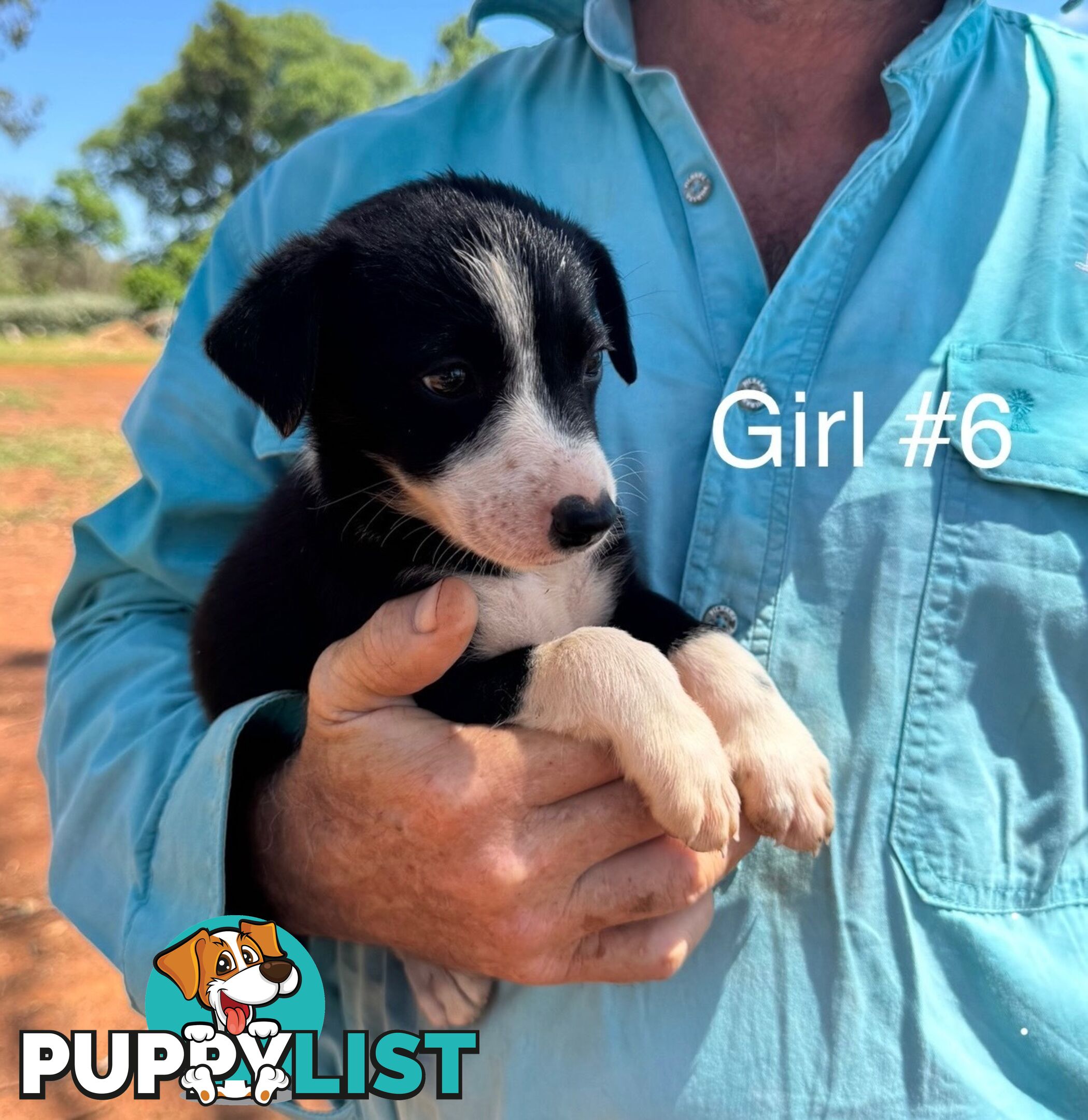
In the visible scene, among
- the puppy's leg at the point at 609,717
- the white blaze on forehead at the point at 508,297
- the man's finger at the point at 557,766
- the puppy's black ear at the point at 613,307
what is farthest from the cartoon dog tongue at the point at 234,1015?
the puppy's black ear at the point at 613,307

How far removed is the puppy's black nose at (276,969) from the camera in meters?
1.92

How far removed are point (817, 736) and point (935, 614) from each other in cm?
30

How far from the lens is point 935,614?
173 cm

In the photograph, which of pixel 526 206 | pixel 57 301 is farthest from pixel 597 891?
pixel 57 301

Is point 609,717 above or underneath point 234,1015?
above

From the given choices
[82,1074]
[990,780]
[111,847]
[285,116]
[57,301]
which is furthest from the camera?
[285,116]

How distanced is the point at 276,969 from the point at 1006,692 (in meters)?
1.45

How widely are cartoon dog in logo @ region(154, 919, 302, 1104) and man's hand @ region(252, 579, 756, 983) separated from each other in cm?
24

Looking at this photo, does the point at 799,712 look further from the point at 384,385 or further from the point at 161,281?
the point at 161,281

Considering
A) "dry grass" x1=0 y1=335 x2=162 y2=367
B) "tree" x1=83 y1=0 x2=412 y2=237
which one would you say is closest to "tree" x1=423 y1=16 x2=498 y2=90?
"dry grass" x1=0 y1=335 x2=162 y2=367

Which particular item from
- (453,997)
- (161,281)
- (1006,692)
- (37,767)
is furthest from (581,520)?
(161,281)

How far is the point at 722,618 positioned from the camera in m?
1.88

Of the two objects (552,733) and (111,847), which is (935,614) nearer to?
(552,733)

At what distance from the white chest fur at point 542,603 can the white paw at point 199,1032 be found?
899 mm
